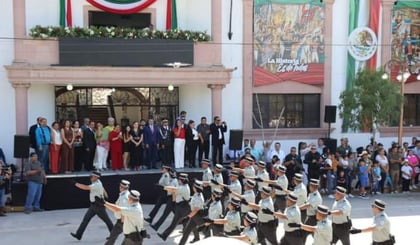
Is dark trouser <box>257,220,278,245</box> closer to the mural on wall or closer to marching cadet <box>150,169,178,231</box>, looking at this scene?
marching cadet <box>150,169,178,231</box>

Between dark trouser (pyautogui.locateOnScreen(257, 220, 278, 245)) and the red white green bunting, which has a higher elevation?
the red white green bunting

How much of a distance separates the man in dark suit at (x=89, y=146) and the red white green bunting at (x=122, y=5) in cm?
474

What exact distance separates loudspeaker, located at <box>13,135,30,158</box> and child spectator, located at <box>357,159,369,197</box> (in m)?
11.0

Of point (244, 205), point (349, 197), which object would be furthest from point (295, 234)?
point (349, 197)

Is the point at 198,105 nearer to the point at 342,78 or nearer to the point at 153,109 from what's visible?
the point at 153,109

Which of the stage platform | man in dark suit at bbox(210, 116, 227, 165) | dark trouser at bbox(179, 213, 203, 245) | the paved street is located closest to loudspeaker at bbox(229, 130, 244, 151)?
man in dark suit at bbox(210, 116, 227, 165)

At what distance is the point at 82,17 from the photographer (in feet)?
60.8

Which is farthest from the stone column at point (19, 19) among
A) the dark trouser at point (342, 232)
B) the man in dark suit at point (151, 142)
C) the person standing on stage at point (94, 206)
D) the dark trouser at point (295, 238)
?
the dark trouser at point (342, 232)

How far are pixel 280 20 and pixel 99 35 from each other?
7228mm

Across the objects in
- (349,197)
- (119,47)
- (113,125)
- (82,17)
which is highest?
(82,17)

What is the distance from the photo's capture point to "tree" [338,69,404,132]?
1888 centimetres

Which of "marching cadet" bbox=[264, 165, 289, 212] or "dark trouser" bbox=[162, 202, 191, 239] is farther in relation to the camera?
"marching cadet" bbox=[264, 165, 289, 212]

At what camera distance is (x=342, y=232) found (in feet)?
33.2

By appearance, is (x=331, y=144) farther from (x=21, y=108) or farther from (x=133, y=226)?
(x=133, y=226)
